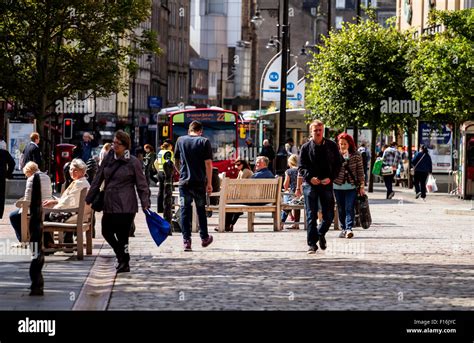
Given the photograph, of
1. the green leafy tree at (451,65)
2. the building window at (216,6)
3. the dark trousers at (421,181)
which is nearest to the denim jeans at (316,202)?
the green leafy tree at (451,65)

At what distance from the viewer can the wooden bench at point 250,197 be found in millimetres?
24938

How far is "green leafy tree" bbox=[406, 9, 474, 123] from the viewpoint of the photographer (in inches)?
1700

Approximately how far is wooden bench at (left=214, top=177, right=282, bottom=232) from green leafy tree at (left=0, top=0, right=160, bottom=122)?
Answer: 19.9 m

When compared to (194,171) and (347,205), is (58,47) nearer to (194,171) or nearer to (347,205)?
(347,205)

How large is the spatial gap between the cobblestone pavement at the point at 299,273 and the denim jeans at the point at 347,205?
0.29 metres

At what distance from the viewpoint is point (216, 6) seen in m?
189

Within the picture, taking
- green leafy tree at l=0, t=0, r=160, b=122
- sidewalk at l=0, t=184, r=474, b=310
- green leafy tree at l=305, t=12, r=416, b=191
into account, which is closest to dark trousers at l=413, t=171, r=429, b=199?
green leafy tree at l=305, t=12, r=416, b=191

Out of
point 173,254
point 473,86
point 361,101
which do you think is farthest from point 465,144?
point 173,254

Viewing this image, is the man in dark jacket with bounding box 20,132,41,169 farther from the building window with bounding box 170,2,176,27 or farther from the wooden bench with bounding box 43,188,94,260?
the building window with bounding box 170,2,176,27

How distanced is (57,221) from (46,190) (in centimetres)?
156

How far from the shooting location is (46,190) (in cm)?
1959

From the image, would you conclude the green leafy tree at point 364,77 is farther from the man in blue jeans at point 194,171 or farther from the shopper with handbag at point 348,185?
the man in blue jeans at point 194,171
